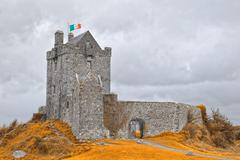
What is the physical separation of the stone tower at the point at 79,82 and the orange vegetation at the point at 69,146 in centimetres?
193

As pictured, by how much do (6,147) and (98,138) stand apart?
10.3 meters

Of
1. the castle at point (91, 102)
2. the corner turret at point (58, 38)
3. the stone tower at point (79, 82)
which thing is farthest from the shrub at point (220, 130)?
the corner turret at point (58, 38)

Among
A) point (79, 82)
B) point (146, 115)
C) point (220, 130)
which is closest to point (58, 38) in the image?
point (79, 82)

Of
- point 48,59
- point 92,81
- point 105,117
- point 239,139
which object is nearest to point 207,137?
point 239,139

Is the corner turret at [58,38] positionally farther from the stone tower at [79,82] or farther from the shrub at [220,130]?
the shrub at [220,130]

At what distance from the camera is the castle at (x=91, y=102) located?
45.4 m

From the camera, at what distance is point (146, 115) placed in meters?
52.1

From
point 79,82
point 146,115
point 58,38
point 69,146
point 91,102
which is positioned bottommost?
Result: point 69,146

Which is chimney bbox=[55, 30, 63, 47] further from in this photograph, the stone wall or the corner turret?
the stone wall

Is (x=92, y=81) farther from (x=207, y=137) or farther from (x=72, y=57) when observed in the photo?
(x=207, y=137)

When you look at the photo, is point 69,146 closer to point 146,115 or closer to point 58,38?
point 146,115

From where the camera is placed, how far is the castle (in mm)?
45438

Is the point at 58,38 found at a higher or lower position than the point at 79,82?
higher

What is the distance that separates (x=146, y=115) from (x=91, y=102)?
953cm
